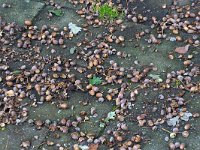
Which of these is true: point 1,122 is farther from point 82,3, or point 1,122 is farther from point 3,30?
point 82,3

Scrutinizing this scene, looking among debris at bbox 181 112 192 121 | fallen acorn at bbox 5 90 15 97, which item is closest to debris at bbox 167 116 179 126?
debris at bbox 181 112 192 121

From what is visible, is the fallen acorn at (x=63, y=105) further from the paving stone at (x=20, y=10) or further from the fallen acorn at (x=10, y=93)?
the paving stone at (x=20, y=10)

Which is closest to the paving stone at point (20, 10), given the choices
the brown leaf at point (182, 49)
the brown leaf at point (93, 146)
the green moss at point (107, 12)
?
the green moss at point (107, 12)

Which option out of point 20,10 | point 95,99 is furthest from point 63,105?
point 20,10

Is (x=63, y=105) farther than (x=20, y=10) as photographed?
No

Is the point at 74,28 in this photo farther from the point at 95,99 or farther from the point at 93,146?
the point at 93,146

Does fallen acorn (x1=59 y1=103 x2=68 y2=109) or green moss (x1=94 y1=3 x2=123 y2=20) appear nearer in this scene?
fallen acorn (x1=59 y1=103 x2=68 y2=109)

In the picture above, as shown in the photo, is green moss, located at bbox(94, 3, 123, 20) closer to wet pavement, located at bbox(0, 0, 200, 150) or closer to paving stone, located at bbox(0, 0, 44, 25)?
wet pavement, located at bbox(0, 0, 200, 150)

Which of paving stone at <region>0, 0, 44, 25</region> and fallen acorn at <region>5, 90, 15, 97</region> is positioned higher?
paving stone at <region>0, 0, 44, 25</region>
